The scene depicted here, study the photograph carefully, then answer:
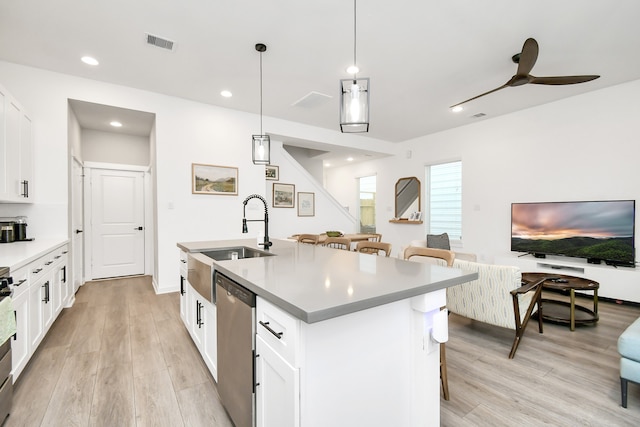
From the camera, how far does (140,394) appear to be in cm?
193

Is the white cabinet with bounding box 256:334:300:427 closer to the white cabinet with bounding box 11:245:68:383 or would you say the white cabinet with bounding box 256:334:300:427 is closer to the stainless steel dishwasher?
the stainless steel dishwasher

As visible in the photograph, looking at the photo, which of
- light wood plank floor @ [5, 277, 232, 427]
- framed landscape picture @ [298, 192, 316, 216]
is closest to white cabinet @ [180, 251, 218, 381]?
light wood plank floor @ [5, 277, 232, 427]

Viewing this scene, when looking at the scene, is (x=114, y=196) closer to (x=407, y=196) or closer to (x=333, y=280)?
(x=333, y=280)

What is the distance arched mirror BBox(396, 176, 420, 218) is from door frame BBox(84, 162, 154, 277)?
528 centimetres

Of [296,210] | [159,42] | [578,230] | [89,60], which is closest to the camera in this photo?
[159,42]

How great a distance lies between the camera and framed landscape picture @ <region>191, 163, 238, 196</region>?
4.52m

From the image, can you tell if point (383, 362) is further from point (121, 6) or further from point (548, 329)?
point (121, 6)

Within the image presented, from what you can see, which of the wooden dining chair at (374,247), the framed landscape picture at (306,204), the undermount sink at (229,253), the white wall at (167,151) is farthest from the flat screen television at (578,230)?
the undermount sink at (229,253)

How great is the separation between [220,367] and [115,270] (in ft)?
15.3

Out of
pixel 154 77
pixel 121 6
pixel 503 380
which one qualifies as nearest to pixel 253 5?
pixel 121 6

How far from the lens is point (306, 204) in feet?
20.7

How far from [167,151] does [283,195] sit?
2.32 metres

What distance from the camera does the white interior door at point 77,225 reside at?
4168 mm

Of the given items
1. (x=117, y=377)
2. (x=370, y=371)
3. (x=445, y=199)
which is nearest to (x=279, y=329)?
(x=370, y=371)
